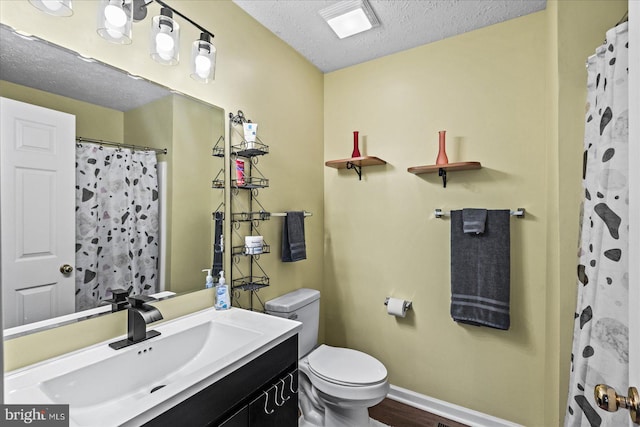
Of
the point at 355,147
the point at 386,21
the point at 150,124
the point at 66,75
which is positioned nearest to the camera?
the point at 66,75

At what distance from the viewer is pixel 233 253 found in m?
1.78

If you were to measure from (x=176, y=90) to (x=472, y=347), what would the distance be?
2.24m

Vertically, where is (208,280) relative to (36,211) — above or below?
below

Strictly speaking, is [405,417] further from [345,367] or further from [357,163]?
[357,163]

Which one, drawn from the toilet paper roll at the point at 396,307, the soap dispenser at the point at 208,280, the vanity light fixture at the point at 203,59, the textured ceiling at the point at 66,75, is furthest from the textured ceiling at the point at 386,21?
the toilet paper roll at the point at 396,307

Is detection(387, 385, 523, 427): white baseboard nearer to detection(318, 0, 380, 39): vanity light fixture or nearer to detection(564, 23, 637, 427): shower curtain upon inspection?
detection(564, 23, 637, 427): shower curtain

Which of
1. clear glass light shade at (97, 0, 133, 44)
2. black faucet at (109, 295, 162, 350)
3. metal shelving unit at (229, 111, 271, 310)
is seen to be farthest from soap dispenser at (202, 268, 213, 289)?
clear glass light shade at (97, 0, 133, 44)

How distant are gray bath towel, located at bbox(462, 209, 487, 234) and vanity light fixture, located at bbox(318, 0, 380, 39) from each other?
4.22 ft

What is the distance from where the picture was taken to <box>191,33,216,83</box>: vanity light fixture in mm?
1481

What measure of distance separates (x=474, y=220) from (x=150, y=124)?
1.80 m

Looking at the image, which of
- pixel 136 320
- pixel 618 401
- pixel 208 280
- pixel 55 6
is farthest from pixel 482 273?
pixel 55 6

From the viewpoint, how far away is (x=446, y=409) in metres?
2.11

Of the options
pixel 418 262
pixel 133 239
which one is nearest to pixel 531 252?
pixel 418 262

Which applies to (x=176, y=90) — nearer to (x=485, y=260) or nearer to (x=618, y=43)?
(x=618, y=43)
